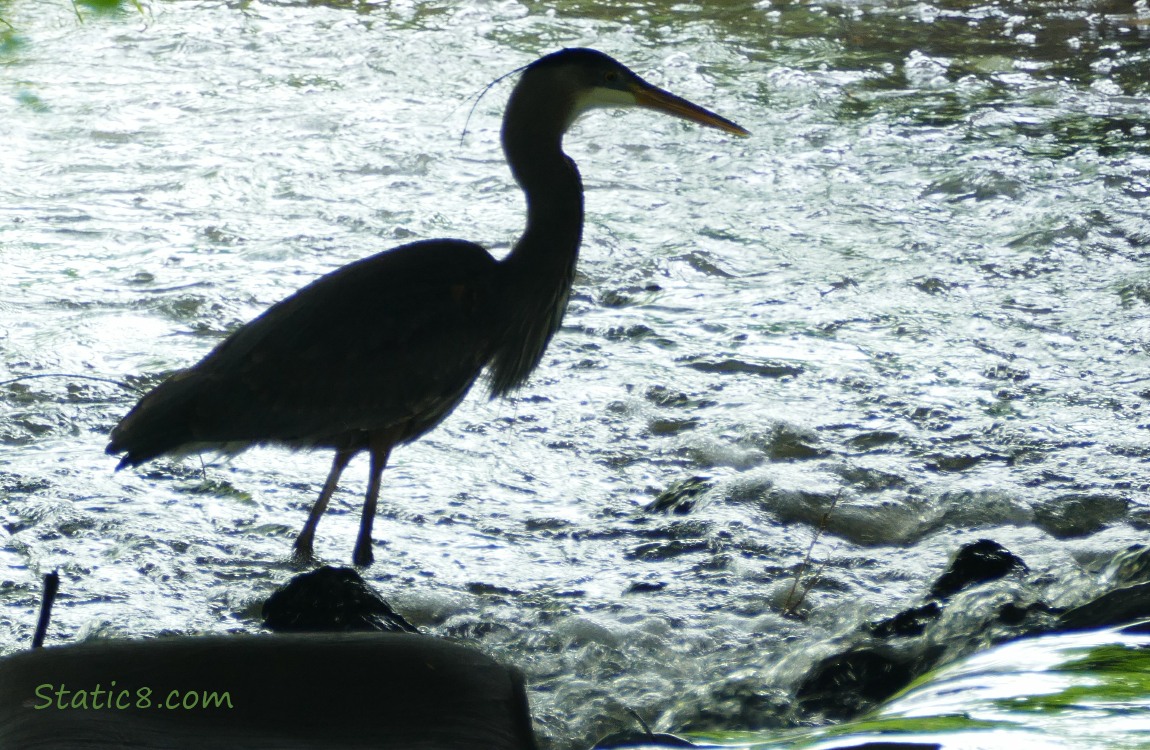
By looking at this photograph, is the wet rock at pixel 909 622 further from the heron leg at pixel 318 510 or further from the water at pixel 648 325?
the heron leg at pixel 318 510

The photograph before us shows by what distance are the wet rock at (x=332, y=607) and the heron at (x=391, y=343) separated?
0.55 metres

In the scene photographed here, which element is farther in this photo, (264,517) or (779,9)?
(779,9)

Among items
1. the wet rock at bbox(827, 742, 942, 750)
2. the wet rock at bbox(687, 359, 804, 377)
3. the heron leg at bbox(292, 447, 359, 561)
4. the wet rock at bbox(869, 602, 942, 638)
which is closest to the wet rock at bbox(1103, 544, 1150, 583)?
the wet rock at bbox(869, 602, 942, 638)

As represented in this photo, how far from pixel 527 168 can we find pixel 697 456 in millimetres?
1194

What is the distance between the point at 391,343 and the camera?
13.0 feet

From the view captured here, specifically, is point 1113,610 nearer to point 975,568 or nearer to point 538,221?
point 975,568

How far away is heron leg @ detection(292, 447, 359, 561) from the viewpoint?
13.2ft

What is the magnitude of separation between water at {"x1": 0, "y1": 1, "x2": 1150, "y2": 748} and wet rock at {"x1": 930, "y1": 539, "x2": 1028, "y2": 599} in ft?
0.60

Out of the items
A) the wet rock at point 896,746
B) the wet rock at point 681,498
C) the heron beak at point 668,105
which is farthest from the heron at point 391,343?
the wet rock at point 896,746

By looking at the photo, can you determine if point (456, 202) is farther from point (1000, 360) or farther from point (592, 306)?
point (1000, 360)

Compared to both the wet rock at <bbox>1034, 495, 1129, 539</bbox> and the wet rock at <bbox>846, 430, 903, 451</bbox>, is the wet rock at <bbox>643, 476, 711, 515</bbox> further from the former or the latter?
the wet rock at <bbox>1034, 495, 1129, 539</bbox>

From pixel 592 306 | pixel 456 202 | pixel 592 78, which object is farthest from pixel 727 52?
pixel 592 78

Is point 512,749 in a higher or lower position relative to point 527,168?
lower

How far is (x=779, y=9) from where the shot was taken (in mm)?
11055
